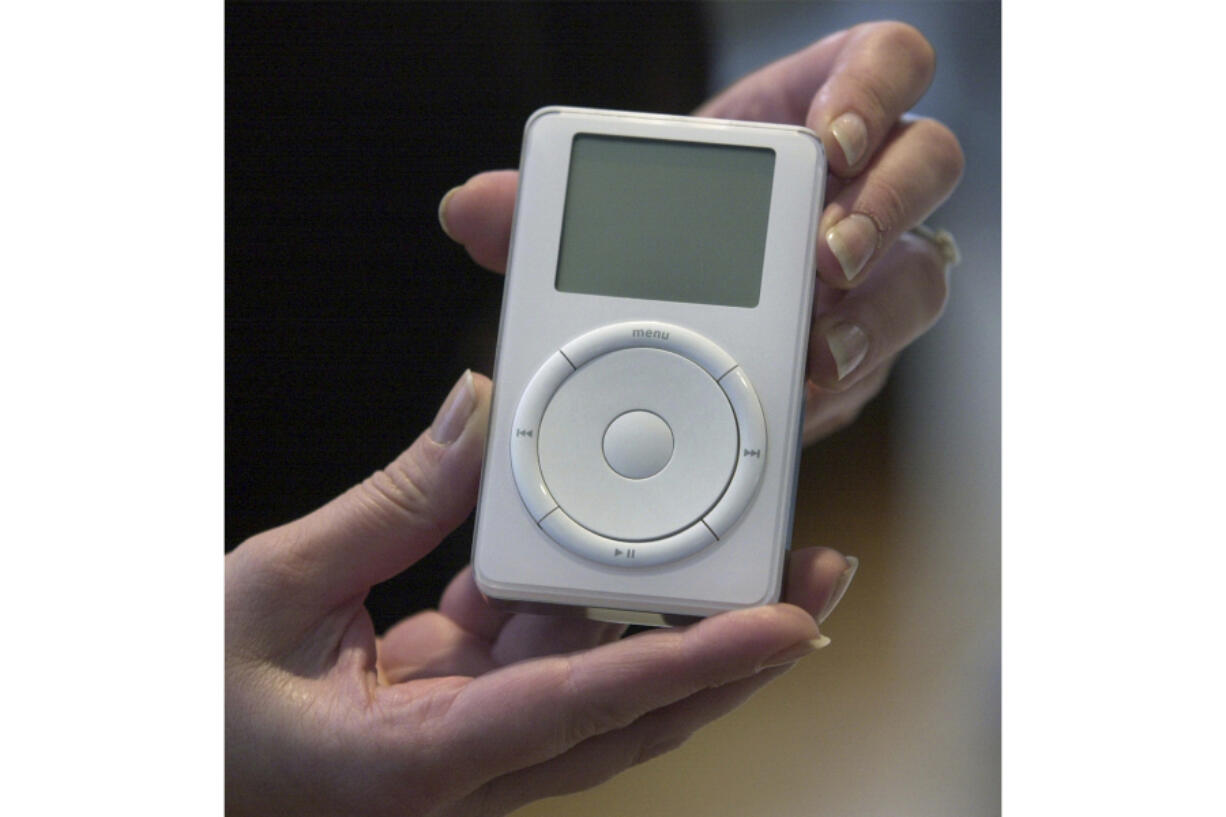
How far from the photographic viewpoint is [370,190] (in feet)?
1.91

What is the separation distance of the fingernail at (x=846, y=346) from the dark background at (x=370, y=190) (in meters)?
0.16

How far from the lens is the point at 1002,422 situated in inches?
20.8

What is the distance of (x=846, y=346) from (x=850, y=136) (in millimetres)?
102

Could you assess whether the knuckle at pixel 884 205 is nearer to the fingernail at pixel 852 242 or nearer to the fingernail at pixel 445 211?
the fingernail at pixel 852 242

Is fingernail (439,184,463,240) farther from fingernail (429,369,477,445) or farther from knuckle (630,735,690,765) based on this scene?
knuckle (630,735,690,765)

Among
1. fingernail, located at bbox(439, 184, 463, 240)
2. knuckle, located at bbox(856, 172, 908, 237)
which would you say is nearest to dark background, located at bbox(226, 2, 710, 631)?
fingernail, located at bbox(439, 184, 463, 240)

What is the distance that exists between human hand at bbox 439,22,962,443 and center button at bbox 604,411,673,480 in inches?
3.6

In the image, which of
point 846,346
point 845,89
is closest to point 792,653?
point 846,346

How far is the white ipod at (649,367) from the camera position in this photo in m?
0.43

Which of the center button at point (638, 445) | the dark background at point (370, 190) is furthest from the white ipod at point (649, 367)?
the dark background at point (370, 190)

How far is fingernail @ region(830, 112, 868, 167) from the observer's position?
497 millimetres

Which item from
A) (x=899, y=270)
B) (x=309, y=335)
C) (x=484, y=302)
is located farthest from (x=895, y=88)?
(x=309, y=335)

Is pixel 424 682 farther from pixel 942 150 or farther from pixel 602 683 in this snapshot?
pixel 942 150

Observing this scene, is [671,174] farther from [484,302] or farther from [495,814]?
[495,814]
